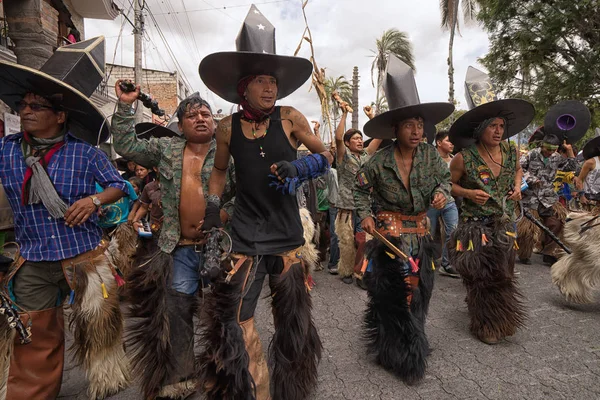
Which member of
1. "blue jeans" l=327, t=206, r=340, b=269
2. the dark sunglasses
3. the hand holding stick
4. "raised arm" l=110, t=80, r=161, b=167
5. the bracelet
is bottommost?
"blue jeans" l=327, t=206, r=340, b=269

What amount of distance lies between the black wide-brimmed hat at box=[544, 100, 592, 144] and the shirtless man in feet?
19.3

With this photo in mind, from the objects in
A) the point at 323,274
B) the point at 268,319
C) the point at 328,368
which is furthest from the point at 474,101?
the point at 323,274

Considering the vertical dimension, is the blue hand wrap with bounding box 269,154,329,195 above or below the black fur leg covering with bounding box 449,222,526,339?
above

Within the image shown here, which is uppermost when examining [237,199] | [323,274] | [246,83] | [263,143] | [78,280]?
[246,83]

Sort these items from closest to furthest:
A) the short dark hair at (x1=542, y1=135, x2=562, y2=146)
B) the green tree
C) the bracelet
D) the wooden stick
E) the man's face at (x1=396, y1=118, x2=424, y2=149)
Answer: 1. the bracelet
2. the wooden stick
3. the man's face at (x1=396, y1=118, x2=424, y2=149)
4. the short dark hair at (x1=542, y1=135, x2=562, y2=146)
5. the green tree

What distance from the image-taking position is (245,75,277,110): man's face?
8.52 feet

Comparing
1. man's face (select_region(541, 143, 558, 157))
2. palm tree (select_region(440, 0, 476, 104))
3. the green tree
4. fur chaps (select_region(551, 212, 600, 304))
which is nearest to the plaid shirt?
fur chaps (select_region(551, 212, 600, 304))

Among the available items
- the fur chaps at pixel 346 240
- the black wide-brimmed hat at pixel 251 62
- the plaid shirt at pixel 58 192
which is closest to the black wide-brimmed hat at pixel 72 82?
the plaid shirt at pixel 58 192

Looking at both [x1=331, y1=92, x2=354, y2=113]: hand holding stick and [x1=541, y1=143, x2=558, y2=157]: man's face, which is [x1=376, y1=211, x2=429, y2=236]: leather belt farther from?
[x1=541, y1=143, x2=558, y2=157]: man's face

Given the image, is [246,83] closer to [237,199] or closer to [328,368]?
[237,199]

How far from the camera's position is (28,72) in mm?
2529

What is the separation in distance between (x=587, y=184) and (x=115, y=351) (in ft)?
22.1

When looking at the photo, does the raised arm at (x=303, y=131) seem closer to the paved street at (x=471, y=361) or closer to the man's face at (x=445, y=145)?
the paved street at (x=471, y=361)

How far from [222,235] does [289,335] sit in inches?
31.6
